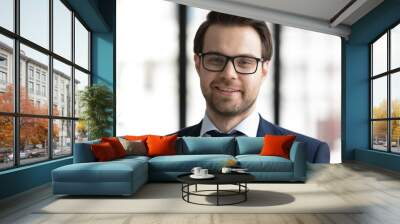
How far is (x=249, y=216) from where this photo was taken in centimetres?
391

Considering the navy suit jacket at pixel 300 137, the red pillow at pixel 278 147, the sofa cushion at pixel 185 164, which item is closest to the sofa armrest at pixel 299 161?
the red pillow at pixel 278 147

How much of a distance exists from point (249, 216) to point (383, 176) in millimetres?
4031

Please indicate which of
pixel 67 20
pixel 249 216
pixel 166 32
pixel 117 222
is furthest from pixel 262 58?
pixel 117 222

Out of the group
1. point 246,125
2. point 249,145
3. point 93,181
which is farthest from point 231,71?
point 93,181

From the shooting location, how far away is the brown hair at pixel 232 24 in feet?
27.0

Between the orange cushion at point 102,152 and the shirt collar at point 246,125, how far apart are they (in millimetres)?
2968

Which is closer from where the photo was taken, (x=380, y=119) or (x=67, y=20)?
(x=67, y=20)

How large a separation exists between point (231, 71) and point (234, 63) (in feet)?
0.59

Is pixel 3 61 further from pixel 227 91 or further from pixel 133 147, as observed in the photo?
pixel 227 91

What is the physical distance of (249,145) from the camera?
22.6 feet

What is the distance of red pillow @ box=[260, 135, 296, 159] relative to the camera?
252 inches

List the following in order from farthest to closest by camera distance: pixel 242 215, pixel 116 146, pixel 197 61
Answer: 1. pixel 197 61
2. pixel 116 146
3. pixel 242 215

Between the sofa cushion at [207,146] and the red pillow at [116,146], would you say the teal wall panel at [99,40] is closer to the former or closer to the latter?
the red pillow at [116,146]

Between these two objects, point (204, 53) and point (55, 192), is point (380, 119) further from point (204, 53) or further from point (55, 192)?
point (55, 192)
